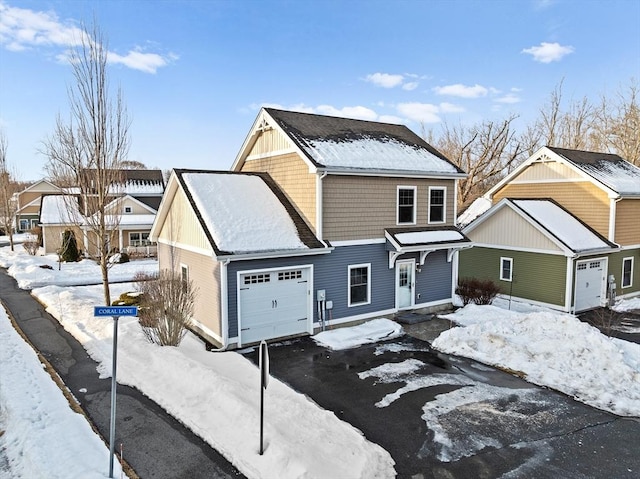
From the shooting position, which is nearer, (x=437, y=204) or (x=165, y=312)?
(x=165, y=312)

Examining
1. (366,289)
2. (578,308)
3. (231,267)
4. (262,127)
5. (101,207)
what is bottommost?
(578,308)

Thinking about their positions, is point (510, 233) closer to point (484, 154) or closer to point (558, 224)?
point (558, 224)

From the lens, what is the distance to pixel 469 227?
2127cm

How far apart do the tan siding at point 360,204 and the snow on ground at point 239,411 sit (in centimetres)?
533

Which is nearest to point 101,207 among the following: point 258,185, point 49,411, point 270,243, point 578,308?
point 258,185

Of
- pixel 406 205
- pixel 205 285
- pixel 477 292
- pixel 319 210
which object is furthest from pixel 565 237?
pixel 205 285

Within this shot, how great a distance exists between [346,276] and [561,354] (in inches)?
258

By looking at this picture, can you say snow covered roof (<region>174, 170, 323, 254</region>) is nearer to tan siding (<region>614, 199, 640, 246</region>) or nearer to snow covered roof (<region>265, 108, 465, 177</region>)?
snow covered roof (<region>265, 108, 465, 177</region>)

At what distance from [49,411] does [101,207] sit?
8.47 meters

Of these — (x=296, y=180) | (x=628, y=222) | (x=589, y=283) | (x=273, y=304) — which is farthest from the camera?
(x=628, y=222)

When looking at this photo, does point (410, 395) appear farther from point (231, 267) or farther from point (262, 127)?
point (262, 127)

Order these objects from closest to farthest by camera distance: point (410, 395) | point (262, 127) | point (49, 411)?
point (49, 411) < point (410, 395) < point (262, 127)

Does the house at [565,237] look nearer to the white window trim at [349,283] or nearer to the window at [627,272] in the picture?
the window at [627,272]

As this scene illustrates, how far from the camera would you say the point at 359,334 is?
1386 cm
